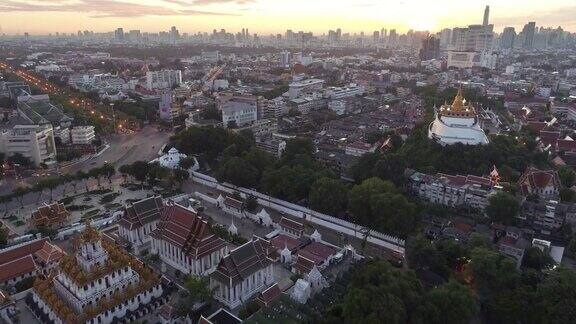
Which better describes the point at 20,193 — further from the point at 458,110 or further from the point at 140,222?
the point at 458,110

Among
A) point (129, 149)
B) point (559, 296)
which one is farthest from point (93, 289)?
point (129, 149)

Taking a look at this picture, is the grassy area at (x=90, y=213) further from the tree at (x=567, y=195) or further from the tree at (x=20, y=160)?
the tree at (x=567, y=195)

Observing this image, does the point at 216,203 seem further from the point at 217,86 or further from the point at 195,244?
the point at 217,86

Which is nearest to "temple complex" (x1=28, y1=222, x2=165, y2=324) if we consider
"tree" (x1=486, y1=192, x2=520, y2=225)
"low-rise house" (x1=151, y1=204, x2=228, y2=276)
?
"low-rise house" (x1=151, y1=204, x2=228, y2=276)

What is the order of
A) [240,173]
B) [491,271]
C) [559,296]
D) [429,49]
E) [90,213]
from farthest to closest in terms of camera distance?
[429,49], [240,173], [90,213], [491,271], [559,296]

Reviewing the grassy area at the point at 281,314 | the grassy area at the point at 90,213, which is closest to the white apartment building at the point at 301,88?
the grassy area at the point at 90,213
